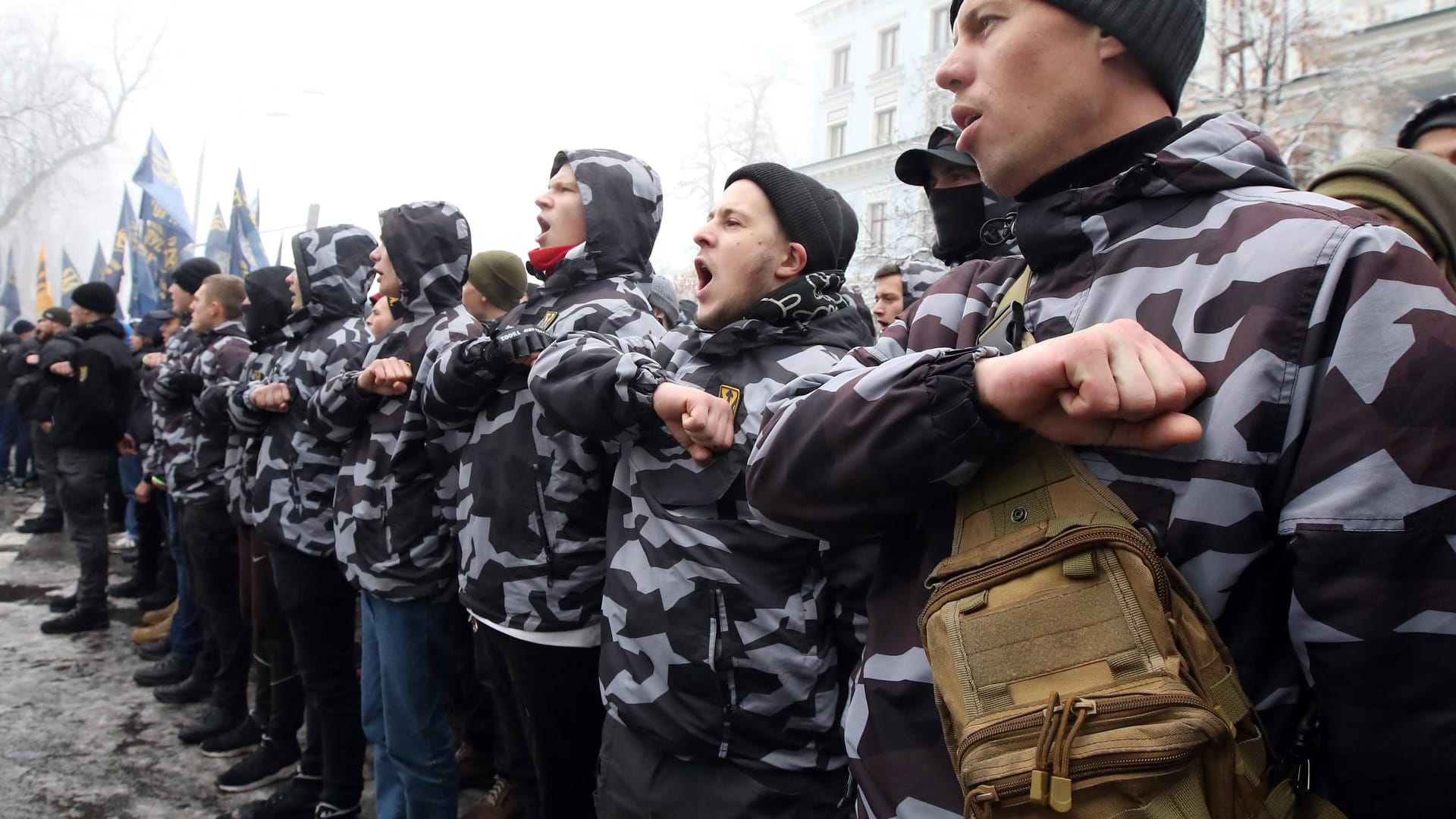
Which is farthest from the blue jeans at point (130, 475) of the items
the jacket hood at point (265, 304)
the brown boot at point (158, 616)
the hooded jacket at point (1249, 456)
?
the hooded jacket at point (1249, 456)

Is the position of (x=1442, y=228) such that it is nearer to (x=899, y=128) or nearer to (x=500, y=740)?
(x=500, y=740)

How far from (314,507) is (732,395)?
251 centimetres

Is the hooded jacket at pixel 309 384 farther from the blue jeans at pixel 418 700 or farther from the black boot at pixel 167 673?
the black boot at pixel 167 673

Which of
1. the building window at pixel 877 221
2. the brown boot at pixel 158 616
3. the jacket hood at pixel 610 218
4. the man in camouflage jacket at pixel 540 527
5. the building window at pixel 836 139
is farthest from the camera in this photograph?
the building window at pixel 836 139

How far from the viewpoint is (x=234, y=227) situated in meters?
13.0

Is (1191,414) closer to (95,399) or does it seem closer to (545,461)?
(545,461)

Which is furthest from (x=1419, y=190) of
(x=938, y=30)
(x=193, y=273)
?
(x=938, y=30)

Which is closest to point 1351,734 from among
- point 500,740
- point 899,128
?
point 500,740

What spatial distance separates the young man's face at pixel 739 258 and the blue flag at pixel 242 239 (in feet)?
40.4

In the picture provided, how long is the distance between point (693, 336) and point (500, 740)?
2.84 meters

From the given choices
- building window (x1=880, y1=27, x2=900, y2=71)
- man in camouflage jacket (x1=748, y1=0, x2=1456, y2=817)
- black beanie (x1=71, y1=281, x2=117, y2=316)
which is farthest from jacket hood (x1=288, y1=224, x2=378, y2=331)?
building window (x1=880, y1=27, x2=900, y2=71)

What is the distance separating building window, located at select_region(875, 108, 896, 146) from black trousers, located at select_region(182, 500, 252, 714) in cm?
2542

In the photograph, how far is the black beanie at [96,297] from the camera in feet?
23.8

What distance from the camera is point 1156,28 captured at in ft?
3.97
